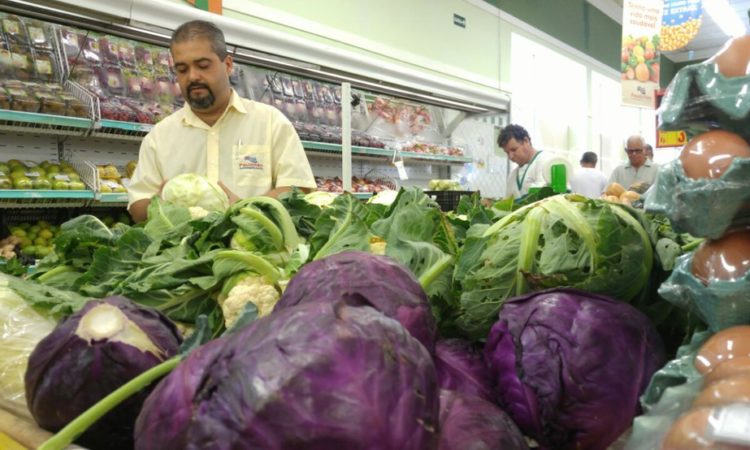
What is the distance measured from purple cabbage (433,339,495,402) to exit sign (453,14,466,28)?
23.3ft

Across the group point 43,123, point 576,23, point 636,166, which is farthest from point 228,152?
point 576,23

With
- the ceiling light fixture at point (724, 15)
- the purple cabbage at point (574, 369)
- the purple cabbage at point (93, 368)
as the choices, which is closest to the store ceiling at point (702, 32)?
the ceiling light fixture at point (724, 15)

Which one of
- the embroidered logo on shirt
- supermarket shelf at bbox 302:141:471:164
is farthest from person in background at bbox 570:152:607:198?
the embroidered logo on shirt

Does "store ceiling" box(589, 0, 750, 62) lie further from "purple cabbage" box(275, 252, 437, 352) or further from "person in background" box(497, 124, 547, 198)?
"purple cabbage" box(275, 252, 437, 352)

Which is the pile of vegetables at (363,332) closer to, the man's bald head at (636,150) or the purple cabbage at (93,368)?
the purple cabbage at (93,368)

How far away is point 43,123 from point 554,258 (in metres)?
3.34

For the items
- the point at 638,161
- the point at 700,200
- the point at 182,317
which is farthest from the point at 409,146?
the point at 700,200

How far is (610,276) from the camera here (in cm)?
79

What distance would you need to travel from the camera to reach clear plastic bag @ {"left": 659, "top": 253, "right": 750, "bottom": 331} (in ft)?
1.75

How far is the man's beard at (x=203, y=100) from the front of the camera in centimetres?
257

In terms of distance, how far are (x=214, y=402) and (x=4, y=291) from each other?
928 millimetres

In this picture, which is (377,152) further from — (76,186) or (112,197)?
(76,186)

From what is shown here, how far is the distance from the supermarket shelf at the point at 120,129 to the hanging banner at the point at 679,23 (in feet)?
18.6

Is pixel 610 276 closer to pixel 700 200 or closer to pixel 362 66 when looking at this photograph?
pixel 700 200
